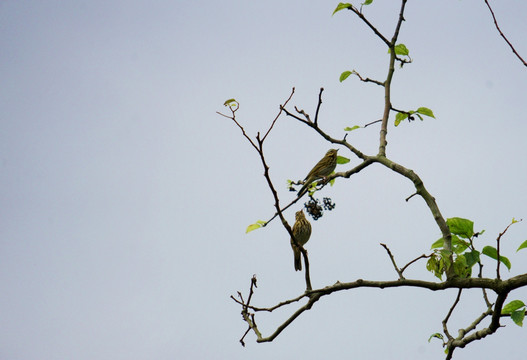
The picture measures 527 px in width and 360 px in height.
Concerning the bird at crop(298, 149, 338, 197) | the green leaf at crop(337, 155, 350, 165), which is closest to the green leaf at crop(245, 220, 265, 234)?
the green leaf at crop(337, 155, 350, 165)

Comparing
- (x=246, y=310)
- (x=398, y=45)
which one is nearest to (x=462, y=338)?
(x=246, y=310)

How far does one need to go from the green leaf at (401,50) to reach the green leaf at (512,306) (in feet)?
8.79

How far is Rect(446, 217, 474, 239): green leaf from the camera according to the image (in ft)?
15.0

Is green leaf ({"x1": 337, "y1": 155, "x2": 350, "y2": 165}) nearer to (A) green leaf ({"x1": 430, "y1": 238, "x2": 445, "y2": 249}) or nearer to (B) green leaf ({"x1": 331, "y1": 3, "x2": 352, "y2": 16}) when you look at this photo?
(B) green leaf ({"x1": 331, "y1": 3, "x2": 352, "y2": 16})

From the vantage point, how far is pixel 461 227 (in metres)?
4.62

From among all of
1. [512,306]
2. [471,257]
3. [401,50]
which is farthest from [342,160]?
[512,306]

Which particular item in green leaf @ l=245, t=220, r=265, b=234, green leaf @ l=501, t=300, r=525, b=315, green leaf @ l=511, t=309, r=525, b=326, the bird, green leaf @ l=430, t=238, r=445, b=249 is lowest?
green leaf @ l=511, t=309, r=525, b=326

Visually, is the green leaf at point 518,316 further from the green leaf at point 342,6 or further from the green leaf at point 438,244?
the green leaf at point 342,6

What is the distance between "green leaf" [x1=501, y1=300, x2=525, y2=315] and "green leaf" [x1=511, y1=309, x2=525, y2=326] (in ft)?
0.13

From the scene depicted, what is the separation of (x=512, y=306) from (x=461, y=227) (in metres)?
0.77

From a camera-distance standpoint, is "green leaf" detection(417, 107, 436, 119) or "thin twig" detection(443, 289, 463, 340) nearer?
"thin twig" detection(443, 289, 463, 340)

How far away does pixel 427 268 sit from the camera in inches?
187

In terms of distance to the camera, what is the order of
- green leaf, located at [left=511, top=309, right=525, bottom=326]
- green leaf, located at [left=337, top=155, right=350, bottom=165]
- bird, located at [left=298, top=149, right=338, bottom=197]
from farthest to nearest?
bird, located at [left=298, top=149, right=338, bottom=197], green leaf, located at [left=337, top=155, right=350, bottom=165], green leaf, located at [left=511, top=309, right=525, bottom=326]

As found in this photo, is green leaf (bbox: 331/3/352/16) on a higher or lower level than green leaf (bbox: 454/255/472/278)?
higher
